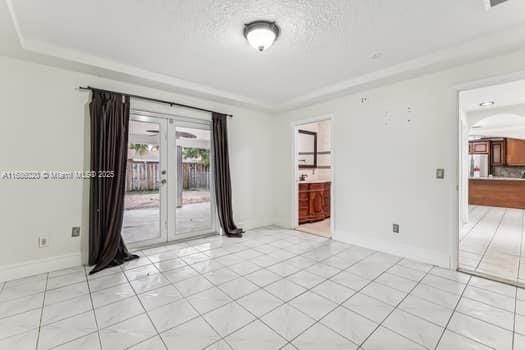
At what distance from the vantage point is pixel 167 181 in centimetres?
385

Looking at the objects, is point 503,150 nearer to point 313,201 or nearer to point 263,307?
point 313,201

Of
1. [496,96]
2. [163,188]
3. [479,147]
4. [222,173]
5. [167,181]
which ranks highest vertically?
[496,96]

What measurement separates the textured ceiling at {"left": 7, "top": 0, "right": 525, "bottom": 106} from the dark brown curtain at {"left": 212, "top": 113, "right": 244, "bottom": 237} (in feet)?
3.69

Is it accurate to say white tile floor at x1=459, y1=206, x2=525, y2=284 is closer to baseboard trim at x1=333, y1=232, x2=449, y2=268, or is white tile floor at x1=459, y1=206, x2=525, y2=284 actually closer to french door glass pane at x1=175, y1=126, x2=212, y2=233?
baseboard trim at x1=333, y1=232, x2=449, y2=268

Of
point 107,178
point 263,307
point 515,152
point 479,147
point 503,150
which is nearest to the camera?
point 263,307

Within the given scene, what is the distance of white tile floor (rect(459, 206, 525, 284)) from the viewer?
2.84m

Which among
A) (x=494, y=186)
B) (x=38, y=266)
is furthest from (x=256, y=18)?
(x=494, y=186)

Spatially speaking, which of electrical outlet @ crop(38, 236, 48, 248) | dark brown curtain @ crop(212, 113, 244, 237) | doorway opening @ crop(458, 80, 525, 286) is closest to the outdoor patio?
dark brown curtain @ crop(212, 113, 244, 237)

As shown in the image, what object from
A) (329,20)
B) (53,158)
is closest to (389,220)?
(329,20)

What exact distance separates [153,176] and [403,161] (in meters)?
3.67

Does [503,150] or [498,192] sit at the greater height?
[503,150]

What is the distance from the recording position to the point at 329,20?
2.18 m

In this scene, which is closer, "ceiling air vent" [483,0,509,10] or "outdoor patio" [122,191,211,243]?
"ceiling air vent" [483,0,509,10]

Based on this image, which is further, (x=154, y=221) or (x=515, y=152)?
(x=515, y=152)
